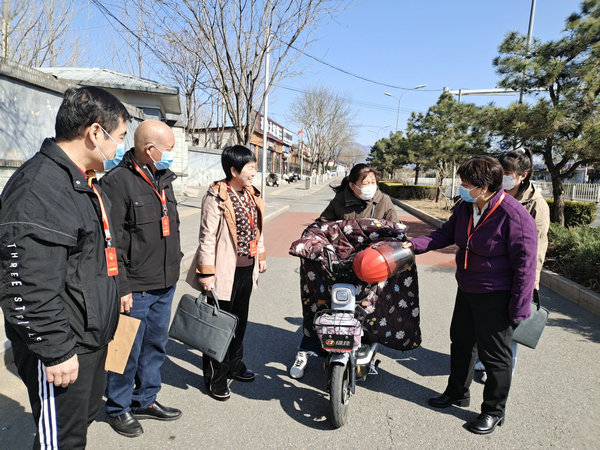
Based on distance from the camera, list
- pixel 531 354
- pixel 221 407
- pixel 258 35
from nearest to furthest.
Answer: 1. pixel 221 407
2. pixel 531 354
3. pixel 258 35

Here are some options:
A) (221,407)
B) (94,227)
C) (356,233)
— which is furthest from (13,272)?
(356,233)

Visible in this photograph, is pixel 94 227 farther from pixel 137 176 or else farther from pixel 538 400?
pixel 538 400

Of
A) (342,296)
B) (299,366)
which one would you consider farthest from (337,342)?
(299,366)

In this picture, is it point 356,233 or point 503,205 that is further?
point 356,233

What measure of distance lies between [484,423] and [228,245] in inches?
84.7

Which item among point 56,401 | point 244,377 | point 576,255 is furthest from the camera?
point 576,255

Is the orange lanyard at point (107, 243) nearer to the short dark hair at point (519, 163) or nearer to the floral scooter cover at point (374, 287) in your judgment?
the floral scooter cover at point (374, 287)

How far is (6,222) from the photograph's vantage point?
138 centimetres

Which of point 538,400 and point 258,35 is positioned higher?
point 258,35

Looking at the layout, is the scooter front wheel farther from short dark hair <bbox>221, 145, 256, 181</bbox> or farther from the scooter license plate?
short dark hair <bbox>221, 145, 256, 181</bbox>

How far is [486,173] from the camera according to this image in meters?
2.56

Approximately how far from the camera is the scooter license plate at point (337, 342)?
259cm

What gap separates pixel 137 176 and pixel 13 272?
44.5 inches

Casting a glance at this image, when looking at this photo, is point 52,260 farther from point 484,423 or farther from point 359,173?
point 484,423
